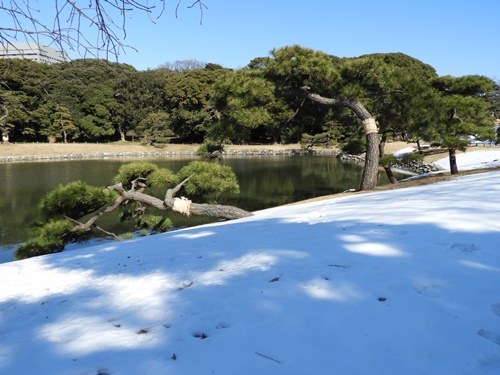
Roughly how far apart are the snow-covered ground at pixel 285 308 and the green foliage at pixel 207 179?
13.6 ft

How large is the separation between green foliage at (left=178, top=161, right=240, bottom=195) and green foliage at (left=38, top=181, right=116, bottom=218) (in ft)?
5.27

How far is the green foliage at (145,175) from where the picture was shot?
263 inches

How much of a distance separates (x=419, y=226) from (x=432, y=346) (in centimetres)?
129

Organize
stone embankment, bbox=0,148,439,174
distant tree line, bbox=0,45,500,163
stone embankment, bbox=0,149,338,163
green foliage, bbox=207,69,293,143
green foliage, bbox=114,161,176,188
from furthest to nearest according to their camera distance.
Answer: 1. stone embankment, bbox=0,149,338,163
2. stone embankment, bbox=0,148,439,174
3. green foliage, bbox=114,161,176,188
4. distant tree line, bbox=0,45,500,163
5. green foliage, bbox=207,69,293,143

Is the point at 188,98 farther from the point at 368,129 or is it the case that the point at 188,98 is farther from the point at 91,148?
the point at 368,129

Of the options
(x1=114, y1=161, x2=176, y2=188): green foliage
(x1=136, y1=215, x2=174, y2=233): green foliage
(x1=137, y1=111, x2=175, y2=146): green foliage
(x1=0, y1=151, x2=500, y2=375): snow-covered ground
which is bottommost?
(x1=136, y1=215, x2=174, y2=233): green foliage

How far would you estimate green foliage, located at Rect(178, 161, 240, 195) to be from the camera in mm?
6551

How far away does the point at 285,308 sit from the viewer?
4.55 feet

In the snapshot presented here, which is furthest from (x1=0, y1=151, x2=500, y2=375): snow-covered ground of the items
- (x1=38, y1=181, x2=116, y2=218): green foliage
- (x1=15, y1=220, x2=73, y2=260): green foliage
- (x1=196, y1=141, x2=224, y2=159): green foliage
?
(x1=196, y1=141, x2=224, y2=159): green foliage

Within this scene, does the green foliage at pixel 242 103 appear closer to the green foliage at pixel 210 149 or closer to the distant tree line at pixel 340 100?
the distant tree line at pixel 340 100

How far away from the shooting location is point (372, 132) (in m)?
6.91

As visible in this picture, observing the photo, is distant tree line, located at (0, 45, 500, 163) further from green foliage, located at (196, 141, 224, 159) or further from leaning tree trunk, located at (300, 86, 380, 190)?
green foliage, located at (196, 141, 224, 159)

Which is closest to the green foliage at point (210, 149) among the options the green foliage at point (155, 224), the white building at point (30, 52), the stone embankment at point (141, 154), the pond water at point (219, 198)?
the pond water at point (219, 198)

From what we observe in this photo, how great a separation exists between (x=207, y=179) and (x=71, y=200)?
2.41 meters
